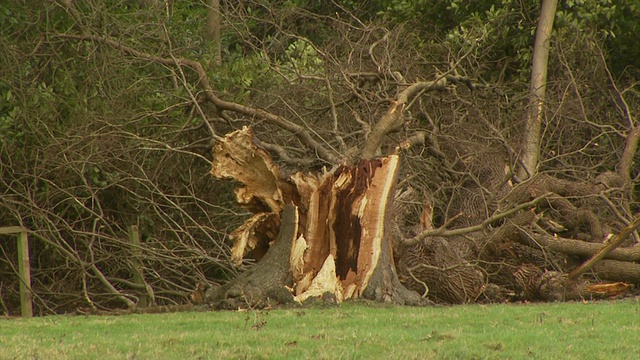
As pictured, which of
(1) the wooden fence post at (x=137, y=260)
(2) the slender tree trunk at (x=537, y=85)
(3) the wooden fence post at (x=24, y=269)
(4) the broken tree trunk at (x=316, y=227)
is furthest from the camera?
(2) the slender tree trunk at (x=537, y=85)

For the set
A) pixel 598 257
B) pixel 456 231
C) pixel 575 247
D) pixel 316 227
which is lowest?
pixel 598 257

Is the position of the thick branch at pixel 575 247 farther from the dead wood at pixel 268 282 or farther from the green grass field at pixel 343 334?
the dead wood at pixel 268 282

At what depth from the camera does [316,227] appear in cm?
1139

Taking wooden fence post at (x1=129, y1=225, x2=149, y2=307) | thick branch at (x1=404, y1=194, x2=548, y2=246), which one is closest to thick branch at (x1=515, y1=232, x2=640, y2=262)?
thick branch at (x1=404, y1=194, x2=548, y2=246)

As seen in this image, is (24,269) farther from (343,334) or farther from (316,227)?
(343,334)

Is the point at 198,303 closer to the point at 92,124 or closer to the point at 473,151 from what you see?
the point at 92,124

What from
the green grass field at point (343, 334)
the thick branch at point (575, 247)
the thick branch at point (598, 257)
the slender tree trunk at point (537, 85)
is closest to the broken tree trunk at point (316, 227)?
the green grass field at point (343, 334)

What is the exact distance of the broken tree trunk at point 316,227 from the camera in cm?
1102

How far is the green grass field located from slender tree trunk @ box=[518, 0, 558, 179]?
512 centimetres

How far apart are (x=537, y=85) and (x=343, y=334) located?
35.1 ft

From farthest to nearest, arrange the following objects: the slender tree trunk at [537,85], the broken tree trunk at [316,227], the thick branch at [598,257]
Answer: the slender tree trunk at [537,85] < the thick branch at [598,257] < the broken tree trunk at [316,227]

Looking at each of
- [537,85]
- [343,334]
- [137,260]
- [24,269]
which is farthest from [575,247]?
[24,269]

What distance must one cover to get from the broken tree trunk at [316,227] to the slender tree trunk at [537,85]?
4.52 meters

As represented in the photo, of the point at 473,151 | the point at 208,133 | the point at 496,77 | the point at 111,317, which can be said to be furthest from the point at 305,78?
the point at 496,77
